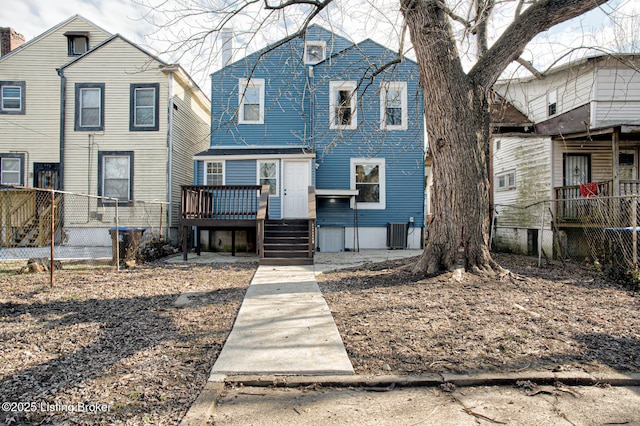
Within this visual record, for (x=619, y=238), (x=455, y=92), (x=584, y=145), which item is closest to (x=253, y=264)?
(x=455, y=92)

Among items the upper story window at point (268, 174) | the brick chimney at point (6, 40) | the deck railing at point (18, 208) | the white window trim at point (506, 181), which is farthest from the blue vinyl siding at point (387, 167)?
the brick chimney at point (6, 40)

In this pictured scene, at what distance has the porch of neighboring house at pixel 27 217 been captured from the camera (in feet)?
42.3

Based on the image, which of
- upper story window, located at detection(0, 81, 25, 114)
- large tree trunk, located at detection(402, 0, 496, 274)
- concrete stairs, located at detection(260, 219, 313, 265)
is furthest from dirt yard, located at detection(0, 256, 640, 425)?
upper story window, located at detection(0, 81, 25, 114)

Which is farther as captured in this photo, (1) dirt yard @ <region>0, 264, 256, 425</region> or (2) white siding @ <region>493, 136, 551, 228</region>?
(2) white siding @ <region>493, 136, 551, 228</region>

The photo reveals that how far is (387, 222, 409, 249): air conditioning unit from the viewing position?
42.7ft

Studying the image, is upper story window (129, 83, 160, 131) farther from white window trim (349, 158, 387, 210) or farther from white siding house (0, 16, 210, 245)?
white window trim (349, 158, 387, 210)

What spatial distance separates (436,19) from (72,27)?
45.7ft

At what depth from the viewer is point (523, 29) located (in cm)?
604

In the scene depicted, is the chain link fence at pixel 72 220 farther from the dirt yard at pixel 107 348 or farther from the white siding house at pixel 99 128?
the dirt yard at pixel 107 348

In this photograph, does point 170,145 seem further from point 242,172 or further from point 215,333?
point 215,333

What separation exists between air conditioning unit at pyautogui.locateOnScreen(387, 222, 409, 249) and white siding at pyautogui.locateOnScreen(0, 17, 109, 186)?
12.1m

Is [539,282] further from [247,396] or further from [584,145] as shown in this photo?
[584,145]

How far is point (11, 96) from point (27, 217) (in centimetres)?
443

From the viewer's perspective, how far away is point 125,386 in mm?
2824
